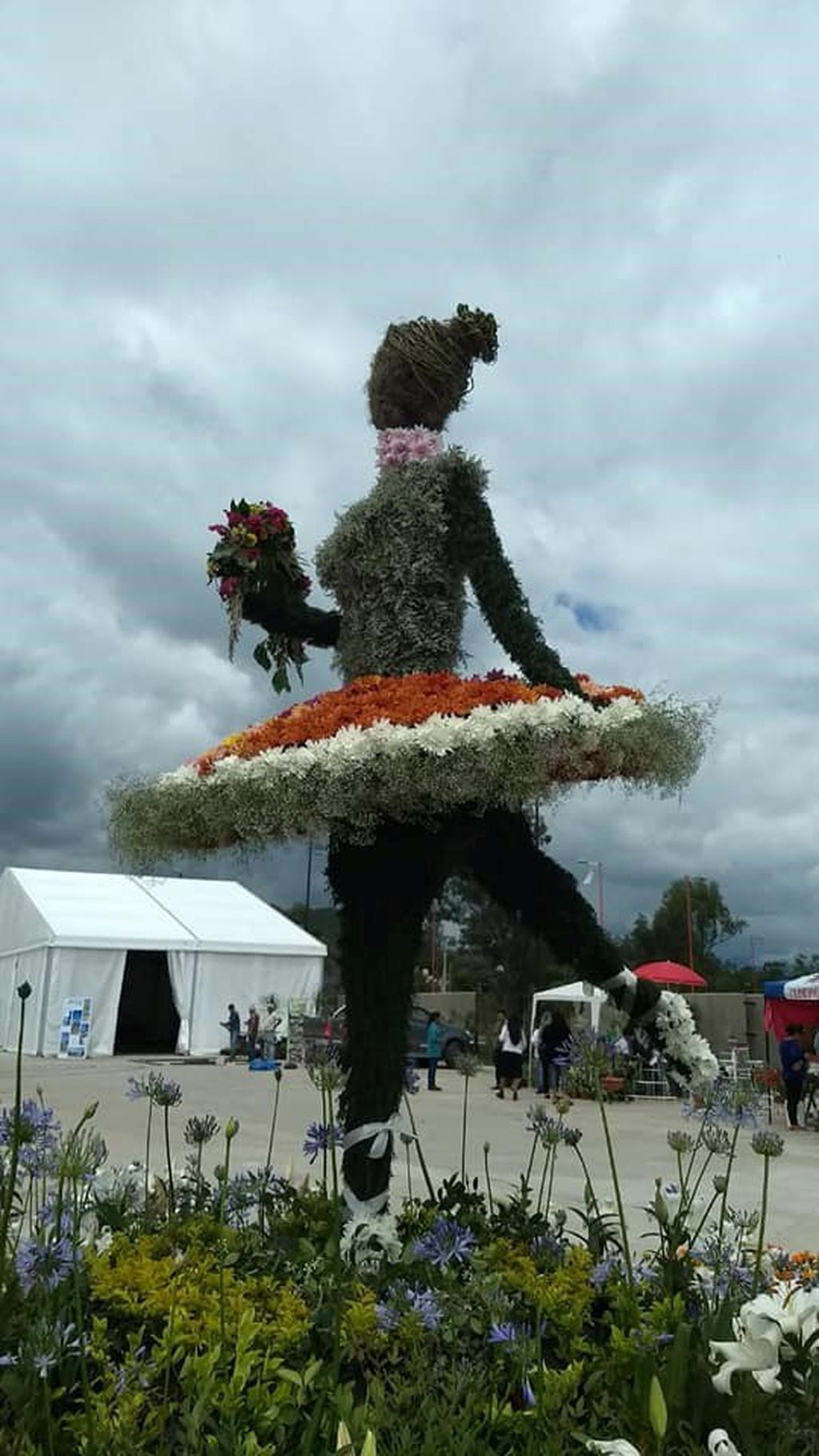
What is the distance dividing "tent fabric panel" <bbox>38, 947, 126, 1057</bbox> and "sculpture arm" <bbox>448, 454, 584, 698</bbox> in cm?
1787

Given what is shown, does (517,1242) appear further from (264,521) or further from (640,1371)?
(264,521)

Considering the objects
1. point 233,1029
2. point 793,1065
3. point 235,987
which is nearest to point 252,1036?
point 233,1029

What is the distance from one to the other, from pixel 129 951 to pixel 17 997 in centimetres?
288

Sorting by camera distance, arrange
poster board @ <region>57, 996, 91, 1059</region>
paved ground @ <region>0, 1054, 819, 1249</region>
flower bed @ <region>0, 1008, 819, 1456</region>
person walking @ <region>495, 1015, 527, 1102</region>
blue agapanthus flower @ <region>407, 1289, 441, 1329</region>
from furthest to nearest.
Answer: poster board @ <region>57, 996, 91, 1059</region>, person walking @ <region>495, 1015, 527, 1102</region>, paved ground @ <region>0, 1054, 819, 1249</region>, blue agapanthus flower @ <region>407, 1289, 441, 1329</region>, flower bed @ <region>0, 1008, 819, 1456</region>

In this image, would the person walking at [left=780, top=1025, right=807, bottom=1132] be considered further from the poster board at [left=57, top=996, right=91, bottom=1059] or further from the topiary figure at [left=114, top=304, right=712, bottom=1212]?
the poster board at [left=57, top=996, right=91, bottom=1059]

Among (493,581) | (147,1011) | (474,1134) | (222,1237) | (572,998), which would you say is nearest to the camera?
(222,1237)

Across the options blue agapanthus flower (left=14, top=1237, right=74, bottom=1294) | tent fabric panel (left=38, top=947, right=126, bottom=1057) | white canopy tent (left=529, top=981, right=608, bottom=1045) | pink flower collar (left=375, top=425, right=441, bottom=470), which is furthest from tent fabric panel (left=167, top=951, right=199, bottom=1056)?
blue agapanthus flower (left=14, top=1237, right=74, bottom=1294)

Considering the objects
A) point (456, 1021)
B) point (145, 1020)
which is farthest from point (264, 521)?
point (456, 1021)

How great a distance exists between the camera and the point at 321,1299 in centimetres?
265

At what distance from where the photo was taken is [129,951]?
2216 cm

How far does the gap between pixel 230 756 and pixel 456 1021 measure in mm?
25169

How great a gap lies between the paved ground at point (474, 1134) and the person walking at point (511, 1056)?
299mm

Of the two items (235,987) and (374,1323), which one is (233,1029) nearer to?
(235,987)

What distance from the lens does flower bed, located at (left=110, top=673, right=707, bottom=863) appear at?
9.89 feet
